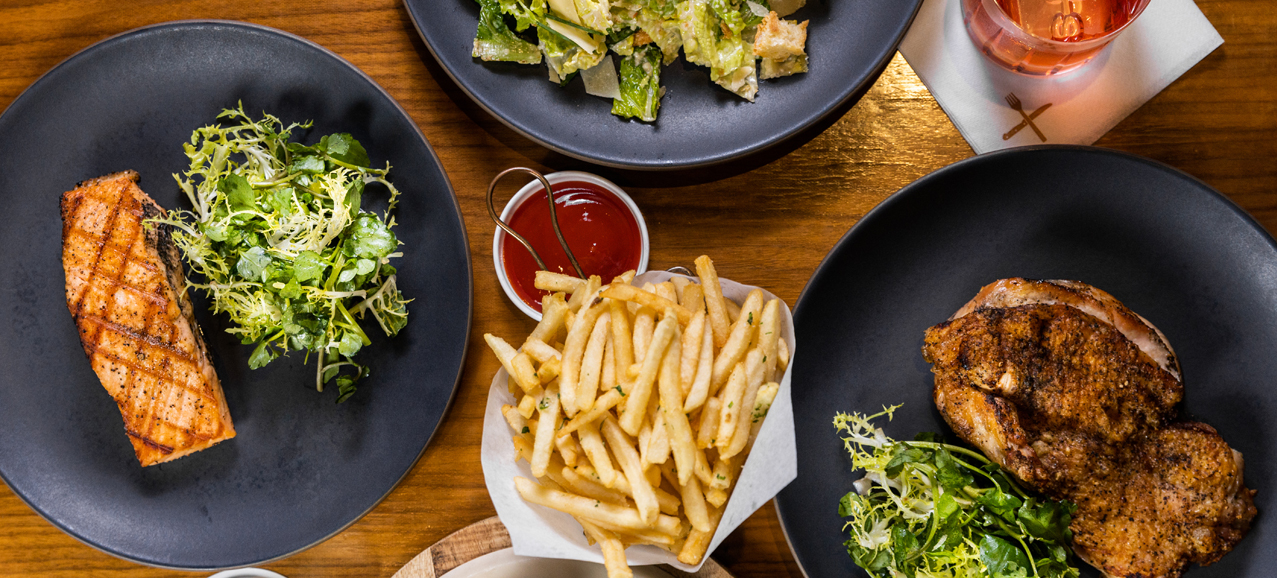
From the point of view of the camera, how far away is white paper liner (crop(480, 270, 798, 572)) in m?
1.90

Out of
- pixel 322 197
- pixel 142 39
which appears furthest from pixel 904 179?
pixel 142 39

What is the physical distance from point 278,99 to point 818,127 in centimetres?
176

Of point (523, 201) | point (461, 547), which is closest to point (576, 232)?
point (523, 201)

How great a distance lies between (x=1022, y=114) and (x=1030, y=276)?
53 centimetres

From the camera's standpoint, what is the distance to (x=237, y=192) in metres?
2.20

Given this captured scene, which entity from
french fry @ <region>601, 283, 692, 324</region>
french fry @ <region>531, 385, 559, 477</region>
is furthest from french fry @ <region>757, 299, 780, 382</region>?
french fry @ <region>531, 385, 559, 477</region>

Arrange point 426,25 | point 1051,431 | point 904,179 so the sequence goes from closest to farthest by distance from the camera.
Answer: point 1051,431, point 426,25, point 904,179

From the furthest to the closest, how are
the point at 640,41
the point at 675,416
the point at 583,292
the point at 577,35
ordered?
the point at 640,41 < the point at 577,35 < the point at 583,292 < the point at 675,416

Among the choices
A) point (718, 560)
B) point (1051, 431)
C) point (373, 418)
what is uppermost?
point (1051, 431)

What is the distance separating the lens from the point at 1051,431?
6.79 feet

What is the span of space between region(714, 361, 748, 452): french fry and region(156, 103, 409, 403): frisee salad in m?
1.09

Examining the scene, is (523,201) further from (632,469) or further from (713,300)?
(632,469)

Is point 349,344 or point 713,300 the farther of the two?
point 349,344

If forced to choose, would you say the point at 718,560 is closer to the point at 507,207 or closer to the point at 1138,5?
the point at 507,207
